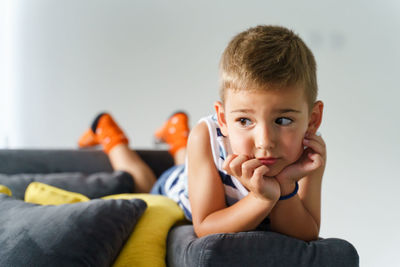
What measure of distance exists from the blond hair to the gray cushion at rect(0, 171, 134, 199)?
2.44 feet

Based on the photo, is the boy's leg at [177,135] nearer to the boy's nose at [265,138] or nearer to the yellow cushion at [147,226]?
the yellow cushion at [147,226]

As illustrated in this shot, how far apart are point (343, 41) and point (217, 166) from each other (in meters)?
2.33

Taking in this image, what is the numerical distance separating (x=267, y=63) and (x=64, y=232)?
594 mm

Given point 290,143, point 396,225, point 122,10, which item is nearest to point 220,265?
point 290,143

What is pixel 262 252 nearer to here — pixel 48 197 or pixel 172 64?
pixel 48 197

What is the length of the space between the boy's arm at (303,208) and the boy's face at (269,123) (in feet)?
0.18

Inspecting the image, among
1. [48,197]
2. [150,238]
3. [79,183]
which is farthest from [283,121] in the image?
[79,183]

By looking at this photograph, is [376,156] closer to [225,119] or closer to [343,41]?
[343,41]

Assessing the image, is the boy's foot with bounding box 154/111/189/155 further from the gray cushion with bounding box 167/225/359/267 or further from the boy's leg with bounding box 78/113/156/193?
the gray cushion with bounding box 167/225/359/267

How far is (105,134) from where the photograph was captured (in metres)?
1.77

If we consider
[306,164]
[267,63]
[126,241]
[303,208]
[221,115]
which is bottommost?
Answer: [126,241]

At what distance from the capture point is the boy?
76 cm

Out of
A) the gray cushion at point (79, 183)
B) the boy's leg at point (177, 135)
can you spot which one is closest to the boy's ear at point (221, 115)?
the gray cushion at point (79, 183)

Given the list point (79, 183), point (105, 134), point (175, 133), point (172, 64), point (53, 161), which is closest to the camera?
point (79, 183)
